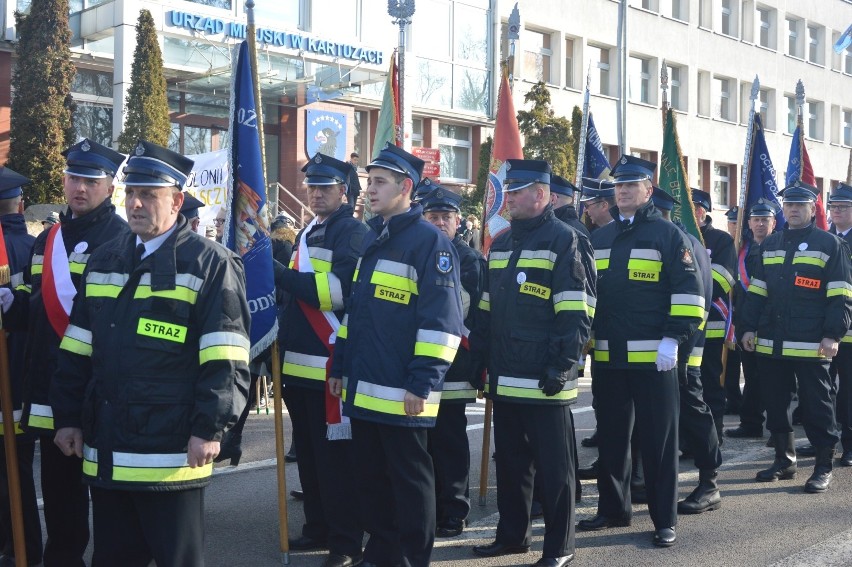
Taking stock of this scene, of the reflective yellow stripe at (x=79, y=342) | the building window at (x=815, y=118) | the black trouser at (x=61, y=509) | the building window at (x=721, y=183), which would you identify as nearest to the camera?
the reflective yellow stripe at (x=79, y=342)

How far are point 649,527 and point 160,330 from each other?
3909mm

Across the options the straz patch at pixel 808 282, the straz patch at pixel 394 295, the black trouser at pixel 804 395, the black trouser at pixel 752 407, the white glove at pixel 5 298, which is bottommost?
the black trouser at pixel 752 407

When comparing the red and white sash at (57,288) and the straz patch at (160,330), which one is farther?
the red and white sash at (57,288)

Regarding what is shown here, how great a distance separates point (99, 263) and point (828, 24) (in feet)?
Result: 156

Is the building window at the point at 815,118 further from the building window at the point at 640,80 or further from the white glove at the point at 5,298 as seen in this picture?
the white glove at the point at 5,298

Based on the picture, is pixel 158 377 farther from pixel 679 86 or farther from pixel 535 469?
pixel 679 86

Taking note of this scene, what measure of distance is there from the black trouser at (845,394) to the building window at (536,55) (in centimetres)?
2288

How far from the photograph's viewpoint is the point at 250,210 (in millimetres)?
6105

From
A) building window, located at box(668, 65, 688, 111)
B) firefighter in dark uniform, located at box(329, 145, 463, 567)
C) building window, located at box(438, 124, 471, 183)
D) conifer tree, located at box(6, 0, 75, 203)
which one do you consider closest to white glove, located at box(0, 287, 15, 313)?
firefighter in dark uniform, located at box(329, 145, 463, 567)

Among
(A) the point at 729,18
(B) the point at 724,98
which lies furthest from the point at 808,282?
(A) the point at 729,18

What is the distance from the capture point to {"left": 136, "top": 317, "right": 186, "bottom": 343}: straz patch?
13.5ft

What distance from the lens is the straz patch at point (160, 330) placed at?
13.5 feet

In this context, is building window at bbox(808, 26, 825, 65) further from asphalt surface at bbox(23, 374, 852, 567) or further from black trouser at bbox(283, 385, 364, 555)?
black trouser at bbox(283, 385, 364, 555)

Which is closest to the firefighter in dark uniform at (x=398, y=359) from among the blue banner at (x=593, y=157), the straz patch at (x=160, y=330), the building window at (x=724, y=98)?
the straz patch at (x=160, y=330)
